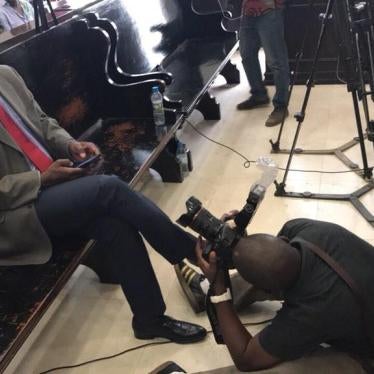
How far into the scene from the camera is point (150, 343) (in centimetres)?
184

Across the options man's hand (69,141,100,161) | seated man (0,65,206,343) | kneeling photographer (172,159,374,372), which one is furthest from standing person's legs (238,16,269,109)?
kneeling photographer (172,159,374,372)

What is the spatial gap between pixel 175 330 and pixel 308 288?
0.67 m

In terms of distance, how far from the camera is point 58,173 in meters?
1.69

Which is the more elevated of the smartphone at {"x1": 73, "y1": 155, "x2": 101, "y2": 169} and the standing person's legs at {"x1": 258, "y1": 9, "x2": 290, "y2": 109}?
the smartphone at {"x1": 73, "y1": 155, "x2": 101, "y2": 169}

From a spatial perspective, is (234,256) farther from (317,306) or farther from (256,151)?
(256,151)

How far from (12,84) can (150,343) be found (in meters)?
1.08

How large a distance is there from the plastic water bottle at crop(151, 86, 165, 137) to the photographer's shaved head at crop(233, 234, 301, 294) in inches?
50.3

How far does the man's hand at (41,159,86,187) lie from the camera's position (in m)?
1.68

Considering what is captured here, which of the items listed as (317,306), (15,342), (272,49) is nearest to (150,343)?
(15,342)

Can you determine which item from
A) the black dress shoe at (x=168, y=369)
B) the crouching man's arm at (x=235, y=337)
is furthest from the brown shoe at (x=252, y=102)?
the black dress shoe at (x=168, y=369)

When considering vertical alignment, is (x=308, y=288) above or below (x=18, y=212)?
below

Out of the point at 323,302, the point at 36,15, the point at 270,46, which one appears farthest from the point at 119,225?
the point at 270,46

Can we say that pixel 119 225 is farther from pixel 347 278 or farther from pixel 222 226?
pixel 347 278

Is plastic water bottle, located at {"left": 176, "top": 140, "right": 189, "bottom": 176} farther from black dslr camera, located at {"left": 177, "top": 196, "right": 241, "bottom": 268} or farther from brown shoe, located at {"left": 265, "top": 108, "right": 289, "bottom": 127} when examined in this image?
black dslr camera, located at {"left": 177, "top": 196, "right": 241, "bottom": 268}
